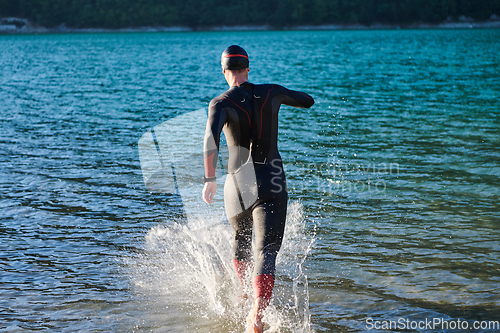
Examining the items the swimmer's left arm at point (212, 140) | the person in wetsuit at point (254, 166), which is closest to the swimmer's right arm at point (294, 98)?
the person in wetsuit at point (254, 166)

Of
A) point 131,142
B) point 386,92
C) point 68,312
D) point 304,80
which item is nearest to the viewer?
point 68,312

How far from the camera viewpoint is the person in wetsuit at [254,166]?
4812 mm

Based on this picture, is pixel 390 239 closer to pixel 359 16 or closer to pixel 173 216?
pixel 173 216

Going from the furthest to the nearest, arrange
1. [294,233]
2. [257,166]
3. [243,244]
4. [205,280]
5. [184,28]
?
[184,28]
[294,233]
[205,280]
[243,244]
[257,166]

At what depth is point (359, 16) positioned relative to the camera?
14862 centimetres

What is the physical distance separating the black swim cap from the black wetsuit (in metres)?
0.20

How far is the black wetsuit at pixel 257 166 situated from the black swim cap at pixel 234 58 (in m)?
0.20

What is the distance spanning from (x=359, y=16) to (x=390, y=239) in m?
151

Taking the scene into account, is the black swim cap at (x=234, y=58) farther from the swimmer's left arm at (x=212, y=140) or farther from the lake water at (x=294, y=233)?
the lake water at (x=294, y=233)

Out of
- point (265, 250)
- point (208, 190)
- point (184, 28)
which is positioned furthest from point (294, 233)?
point (184, 28)

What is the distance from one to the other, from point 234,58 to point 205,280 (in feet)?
9.85

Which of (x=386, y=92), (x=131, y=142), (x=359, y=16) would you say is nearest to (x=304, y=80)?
(x=386, y=92)

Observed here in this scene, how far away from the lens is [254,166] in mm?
→ 5109

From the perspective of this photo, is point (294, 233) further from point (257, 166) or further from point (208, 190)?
point (208, 190)
